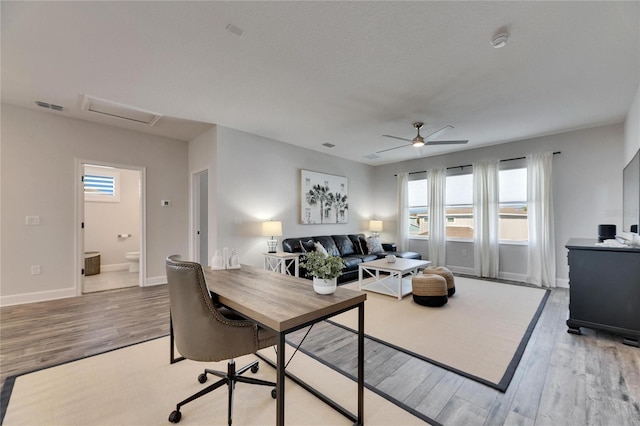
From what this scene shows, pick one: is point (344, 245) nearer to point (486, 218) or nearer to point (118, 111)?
point (486, 218)

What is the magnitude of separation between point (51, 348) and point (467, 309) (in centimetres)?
461

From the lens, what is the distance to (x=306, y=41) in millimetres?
2283

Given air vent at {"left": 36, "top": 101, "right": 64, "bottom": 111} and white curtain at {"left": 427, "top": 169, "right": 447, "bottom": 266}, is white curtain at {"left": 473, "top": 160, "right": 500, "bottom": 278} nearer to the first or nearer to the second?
white curtain at {"left": 427, "top": 169, "right": 447, "bottom": 266}

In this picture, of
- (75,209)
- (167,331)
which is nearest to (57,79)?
(75,209)

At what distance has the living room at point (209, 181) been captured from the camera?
3744 millimetres

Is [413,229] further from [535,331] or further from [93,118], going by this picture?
[93,118]

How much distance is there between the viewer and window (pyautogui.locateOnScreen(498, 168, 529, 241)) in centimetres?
516

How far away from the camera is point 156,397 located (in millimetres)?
1809

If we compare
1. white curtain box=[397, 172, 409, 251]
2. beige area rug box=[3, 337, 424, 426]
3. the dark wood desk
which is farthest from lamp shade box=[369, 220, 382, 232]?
the dark wood desk

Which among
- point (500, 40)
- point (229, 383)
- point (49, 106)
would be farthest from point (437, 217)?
point (49, 106)

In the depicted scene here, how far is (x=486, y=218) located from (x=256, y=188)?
15.4 ft

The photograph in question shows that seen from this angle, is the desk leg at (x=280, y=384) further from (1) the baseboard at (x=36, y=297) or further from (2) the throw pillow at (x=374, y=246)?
(2) the throw pillow at (x=374, y=246)

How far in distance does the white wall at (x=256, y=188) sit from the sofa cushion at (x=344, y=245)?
1.25ft

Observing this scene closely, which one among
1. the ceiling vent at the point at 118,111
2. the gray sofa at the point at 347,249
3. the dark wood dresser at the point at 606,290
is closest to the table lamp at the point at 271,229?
the gray sofa at the point at 347,249
